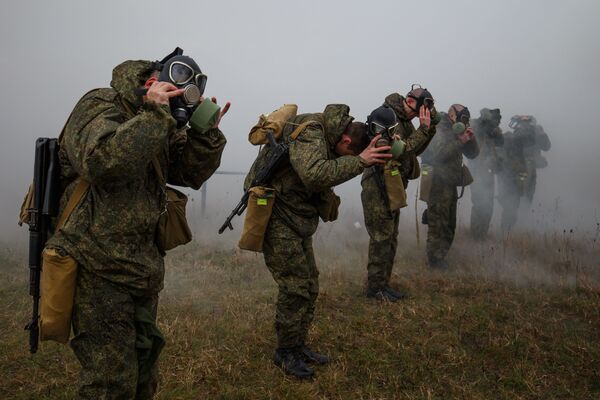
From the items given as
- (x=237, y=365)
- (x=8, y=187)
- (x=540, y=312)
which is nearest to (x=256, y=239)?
(x=237, y=365)

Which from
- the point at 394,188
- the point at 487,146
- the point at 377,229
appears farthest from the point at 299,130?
the point at 487,146

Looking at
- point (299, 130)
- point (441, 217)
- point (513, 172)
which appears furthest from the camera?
point (513, 172)

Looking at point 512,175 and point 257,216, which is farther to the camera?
point 512,175

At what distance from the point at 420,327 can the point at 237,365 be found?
1.82 metres

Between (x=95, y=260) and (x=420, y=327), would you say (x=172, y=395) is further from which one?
(x=420, y=327)

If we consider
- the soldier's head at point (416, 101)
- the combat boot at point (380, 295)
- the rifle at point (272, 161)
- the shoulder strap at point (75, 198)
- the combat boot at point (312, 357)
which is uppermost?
the soldier's head at point (416, 101)

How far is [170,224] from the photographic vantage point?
2232mm

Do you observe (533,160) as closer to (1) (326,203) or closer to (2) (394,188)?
(2) (394,188)

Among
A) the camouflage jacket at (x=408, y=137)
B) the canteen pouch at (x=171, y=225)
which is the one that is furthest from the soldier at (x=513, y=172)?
the canteen pouch at (x=171, y=225)

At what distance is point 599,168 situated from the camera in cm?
1102

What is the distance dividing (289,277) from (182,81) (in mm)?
1852

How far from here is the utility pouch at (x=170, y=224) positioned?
7.24 feet

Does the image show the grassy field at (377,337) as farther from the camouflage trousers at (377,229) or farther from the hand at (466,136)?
the hand at (466,136)

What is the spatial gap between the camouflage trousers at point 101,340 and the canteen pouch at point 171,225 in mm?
327
